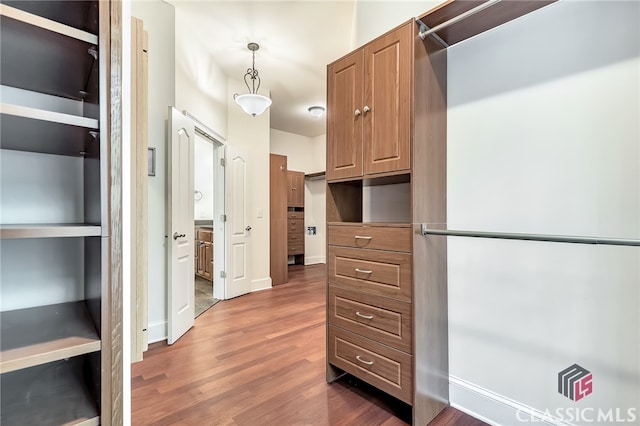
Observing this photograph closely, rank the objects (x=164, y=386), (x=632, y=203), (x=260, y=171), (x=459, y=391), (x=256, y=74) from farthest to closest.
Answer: (x=260, y=171), (x=256, y=74), (x=164, y=386), (x=459, y=391), (x=632, y=203)

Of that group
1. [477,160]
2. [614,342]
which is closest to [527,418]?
[614,342]

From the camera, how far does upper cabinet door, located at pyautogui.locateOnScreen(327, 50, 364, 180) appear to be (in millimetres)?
1831

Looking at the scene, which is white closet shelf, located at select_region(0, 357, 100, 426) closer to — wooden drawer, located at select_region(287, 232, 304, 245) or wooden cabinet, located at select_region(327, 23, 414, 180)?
wooden cabinet, located at select_region(327, 23, 414, 180)

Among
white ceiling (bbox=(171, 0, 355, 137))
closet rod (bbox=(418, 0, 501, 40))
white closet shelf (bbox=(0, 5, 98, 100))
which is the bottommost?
white closet shelf (bbox=(0, 5, 98, 100))

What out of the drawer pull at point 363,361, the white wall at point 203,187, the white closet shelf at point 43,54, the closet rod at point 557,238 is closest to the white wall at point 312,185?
the white wall at point 203,187

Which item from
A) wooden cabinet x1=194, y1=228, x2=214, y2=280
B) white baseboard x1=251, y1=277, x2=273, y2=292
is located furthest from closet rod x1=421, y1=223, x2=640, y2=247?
wooden cabinet x1=194, y1=228, x2=214, y2=280

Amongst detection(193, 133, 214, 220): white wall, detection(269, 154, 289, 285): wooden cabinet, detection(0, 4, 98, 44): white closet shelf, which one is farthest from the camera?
detection(193, 133, 214, 220): white wall

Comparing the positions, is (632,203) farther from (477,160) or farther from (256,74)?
(256,74)

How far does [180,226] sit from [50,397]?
7.53 feet

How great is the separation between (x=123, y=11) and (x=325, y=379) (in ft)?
7.25

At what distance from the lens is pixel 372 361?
5.70 ft

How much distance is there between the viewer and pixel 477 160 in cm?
171

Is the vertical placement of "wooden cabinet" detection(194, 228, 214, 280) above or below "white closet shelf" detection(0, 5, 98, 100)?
below

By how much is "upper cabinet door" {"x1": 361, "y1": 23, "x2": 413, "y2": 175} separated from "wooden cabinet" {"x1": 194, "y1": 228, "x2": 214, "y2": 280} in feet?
13.1
